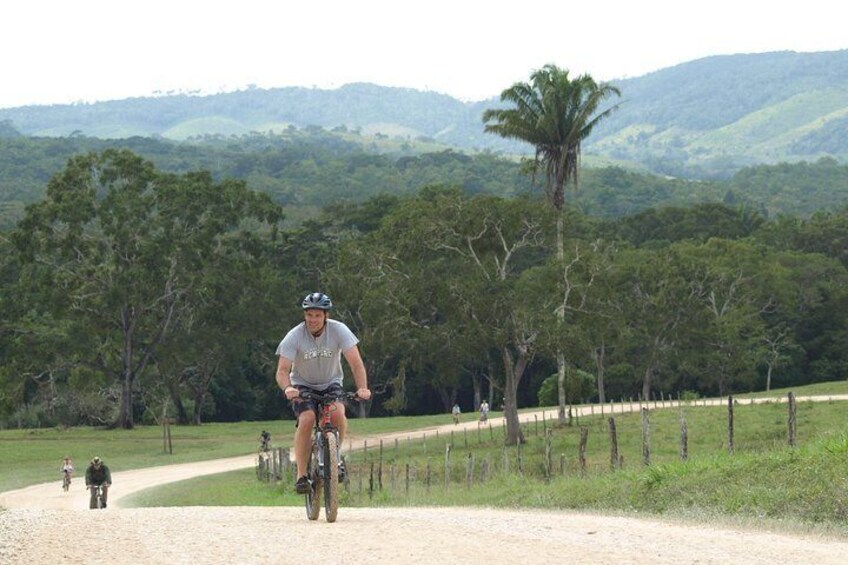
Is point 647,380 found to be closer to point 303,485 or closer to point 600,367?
A: point 600,367

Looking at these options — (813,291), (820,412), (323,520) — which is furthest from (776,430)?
(813,291)

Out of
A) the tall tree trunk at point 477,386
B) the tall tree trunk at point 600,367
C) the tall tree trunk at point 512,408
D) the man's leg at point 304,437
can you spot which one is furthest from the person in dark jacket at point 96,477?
the tall tree trunk at point 477,386

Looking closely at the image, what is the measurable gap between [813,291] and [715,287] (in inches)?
343

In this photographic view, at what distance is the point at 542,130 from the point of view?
61.0 m

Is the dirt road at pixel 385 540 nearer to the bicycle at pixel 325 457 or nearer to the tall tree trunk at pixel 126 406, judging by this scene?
the bicycle at pixel 325 457

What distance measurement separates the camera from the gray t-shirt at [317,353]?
1339cm

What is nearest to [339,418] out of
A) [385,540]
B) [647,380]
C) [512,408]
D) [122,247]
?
[385,540]

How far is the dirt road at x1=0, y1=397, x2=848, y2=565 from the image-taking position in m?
10.5

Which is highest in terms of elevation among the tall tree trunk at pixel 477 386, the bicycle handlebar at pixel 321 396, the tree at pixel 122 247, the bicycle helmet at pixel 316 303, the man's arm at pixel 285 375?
the tree at pixel 122 247

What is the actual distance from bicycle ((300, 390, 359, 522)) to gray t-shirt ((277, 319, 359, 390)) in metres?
0.15

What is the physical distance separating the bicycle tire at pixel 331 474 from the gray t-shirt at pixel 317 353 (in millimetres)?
556

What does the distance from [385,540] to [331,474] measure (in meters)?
2.04

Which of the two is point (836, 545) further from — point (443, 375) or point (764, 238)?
point (764, 238)

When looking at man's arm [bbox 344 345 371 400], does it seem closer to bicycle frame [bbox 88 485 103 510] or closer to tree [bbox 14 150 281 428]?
bicycle frame [bbox 88 485 103 510]
